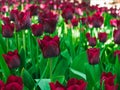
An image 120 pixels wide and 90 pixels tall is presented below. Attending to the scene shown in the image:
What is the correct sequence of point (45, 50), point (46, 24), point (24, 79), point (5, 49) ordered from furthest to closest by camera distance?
point (5, 49), point (46, 24), point (24, 79), point (45, 50)

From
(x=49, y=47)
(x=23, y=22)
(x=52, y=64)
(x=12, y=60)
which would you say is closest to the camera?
(x=49, y=47)

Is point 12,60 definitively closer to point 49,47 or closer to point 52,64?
point 49,47

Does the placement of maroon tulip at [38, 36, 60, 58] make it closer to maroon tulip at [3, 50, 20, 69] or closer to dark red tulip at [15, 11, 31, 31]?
maroon tulip at [3, 50, 20, 69]

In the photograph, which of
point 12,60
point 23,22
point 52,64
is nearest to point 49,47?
point 12,60

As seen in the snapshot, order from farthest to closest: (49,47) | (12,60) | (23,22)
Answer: (23,22)
(12,60)
(49,47)

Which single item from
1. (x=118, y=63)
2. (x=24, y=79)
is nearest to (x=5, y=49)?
(x=24, y=79)

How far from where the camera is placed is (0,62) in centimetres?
185

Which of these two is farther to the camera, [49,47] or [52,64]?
[52,64]

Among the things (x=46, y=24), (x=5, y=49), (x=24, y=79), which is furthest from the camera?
(x=5, y=49)

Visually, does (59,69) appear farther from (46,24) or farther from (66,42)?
(66,42)

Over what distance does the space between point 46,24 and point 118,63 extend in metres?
0.57

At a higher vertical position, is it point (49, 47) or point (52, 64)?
point (49, 47)

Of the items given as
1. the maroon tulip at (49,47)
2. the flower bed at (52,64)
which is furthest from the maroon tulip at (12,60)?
the maroon tulip at (49,47)

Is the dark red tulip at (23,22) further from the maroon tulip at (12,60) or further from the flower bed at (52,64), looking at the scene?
the maroon tulip at (12,60)
